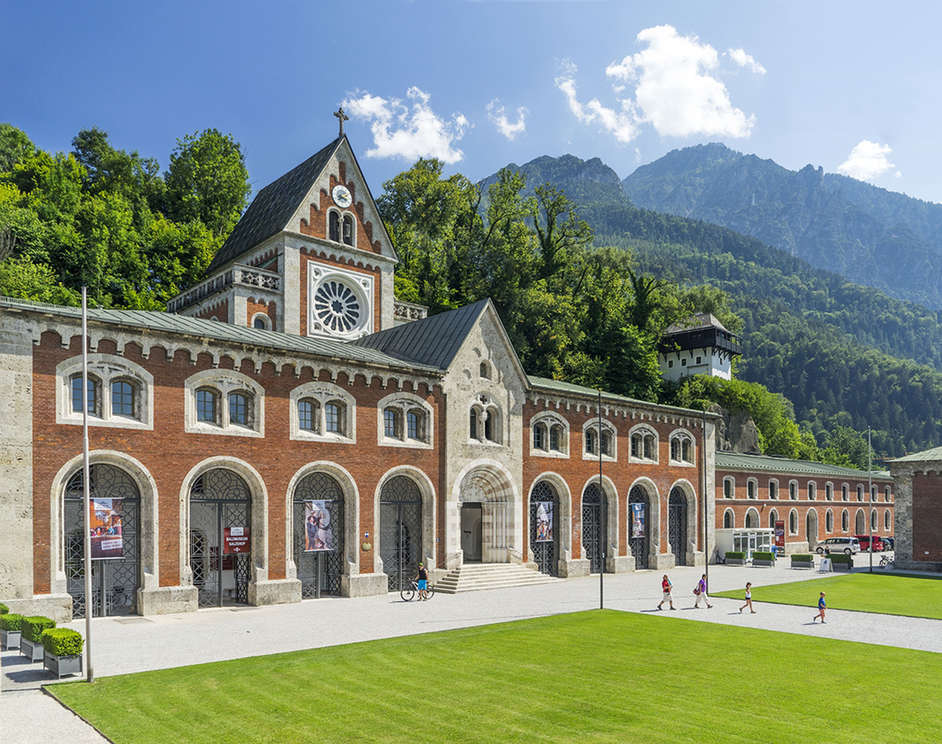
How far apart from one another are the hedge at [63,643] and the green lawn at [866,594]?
29.1 m

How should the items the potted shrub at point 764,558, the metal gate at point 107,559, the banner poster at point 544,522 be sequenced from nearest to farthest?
the metal gate at point 107,559, the banner poster at point 544,522, the potted shrub at point 764,558

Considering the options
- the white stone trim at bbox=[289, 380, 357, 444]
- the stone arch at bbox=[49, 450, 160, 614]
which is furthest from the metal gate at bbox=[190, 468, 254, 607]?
the white stone trim at bbox=[289, 380, 357, 444]

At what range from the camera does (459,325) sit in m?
41.2

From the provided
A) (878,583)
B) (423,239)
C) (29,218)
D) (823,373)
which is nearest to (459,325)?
(878,583)

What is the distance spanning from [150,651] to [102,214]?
4832cm

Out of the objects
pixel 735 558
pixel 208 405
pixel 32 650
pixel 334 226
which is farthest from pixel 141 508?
pixel 735 558

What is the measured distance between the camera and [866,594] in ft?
128

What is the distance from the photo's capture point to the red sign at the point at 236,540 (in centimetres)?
3098

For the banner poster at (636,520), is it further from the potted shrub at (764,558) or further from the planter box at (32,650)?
the planter box at (32,650)

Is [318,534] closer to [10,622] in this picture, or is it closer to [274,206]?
[10,622]

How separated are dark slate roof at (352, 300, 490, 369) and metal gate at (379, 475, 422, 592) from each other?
6564 mm

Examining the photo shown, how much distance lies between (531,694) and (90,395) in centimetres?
1971

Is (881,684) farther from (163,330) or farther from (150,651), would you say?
(163,330)

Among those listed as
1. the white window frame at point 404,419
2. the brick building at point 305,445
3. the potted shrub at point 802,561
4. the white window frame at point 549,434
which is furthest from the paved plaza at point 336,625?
the potted shrub at point 802,561
